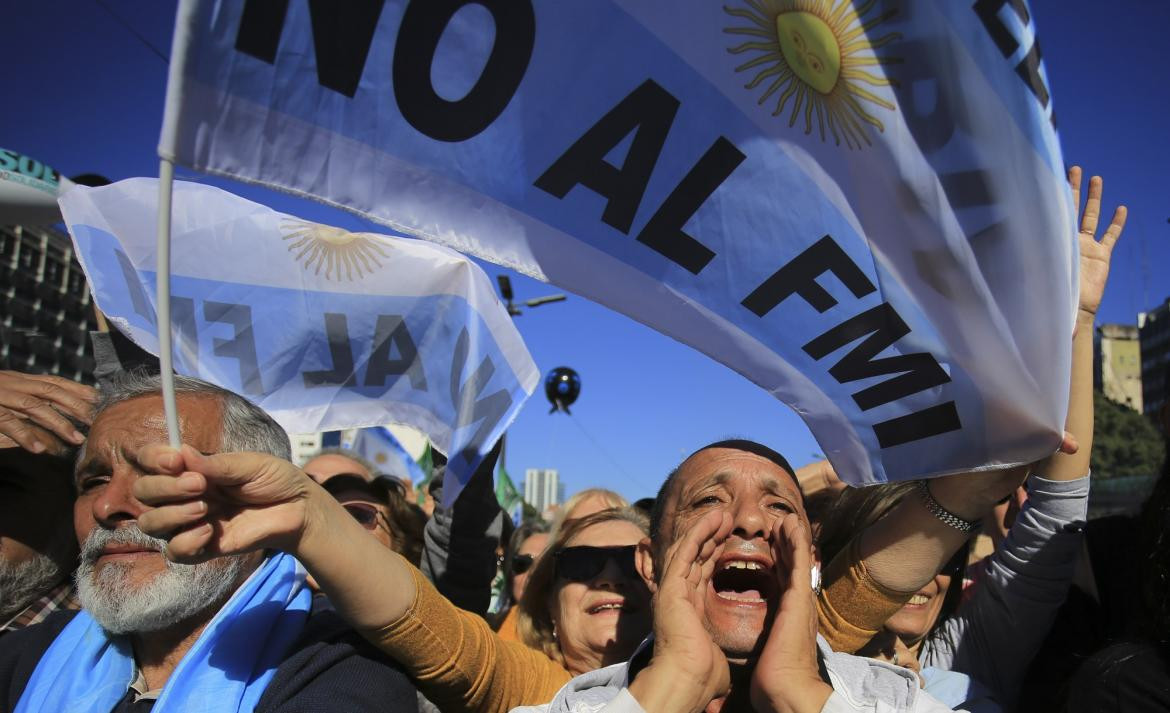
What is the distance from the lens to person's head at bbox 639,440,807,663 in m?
2.24

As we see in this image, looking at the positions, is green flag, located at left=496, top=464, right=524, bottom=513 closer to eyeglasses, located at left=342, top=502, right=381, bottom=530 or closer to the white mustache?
eyeglasses, located at left=342, top=502, right=381, bottom=530

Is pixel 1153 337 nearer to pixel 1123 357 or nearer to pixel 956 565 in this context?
pixel 1123 357

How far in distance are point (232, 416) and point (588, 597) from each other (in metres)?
1.45

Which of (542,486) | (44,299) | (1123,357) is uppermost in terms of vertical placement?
(44,299)

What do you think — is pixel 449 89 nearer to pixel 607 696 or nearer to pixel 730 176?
pixel 730 176


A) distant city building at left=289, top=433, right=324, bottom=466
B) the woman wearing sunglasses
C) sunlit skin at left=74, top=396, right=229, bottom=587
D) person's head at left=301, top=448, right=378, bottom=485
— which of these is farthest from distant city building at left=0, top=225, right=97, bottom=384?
sunlit skin at left=74, top=396, right=229, bottom=587

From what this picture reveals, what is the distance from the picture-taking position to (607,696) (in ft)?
6.67

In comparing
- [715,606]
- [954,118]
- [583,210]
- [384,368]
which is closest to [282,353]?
[384,368]

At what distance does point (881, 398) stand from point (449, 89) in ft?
4.65

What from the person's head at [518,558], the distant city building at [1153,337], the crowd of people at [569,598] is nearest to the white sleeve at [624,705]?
the crowd of people at [569,598]

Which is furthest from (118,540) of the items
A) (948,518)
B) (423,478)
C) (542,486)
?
(542,486)

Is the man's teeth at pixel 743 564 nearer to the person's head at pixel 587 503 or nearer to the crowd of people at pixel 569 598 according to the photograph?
the crowd of people at pixel 569 598

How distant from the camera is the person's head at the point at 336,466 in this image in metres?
4.04

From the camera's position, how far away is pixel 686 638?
1990 millimetres
